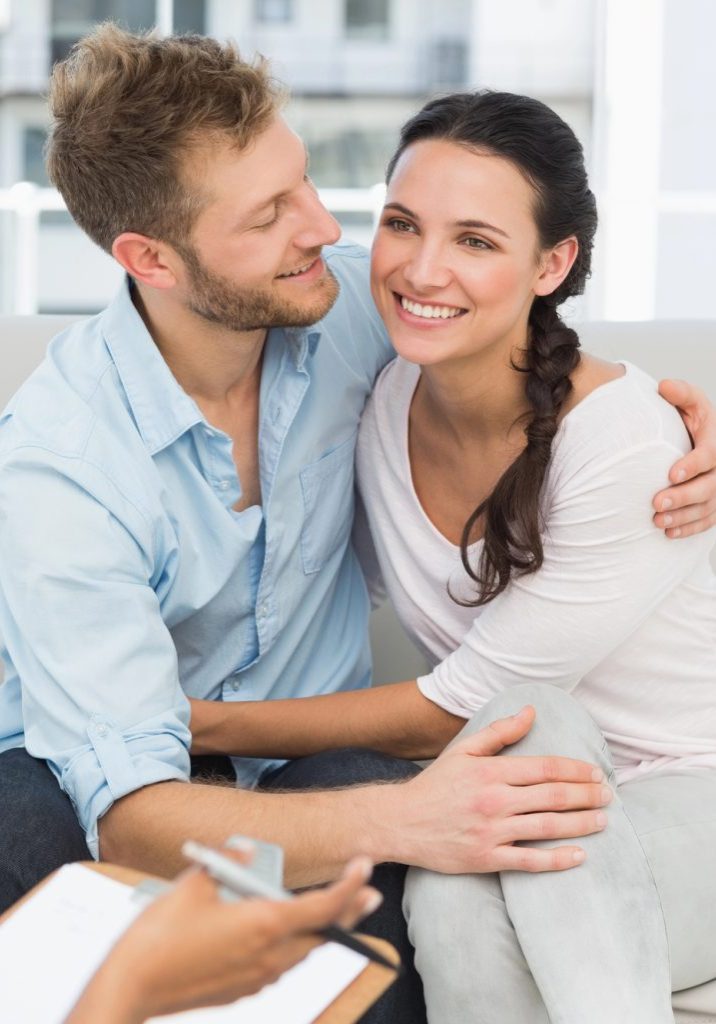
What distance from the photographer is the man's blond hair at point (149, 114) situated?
1.68 metres

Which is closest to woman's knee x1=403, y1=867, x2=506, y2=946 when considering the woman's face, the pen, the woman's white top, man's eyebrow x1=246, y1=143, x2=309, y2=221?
the woman's white top

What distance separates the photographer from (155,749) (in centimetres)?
155

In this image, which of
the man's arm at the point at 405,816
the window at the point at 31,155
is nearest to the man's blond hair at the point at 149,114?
the man's arm at the point at 405,816

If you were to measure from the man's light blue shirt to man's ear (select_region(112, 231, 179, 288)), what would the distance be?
0.05m

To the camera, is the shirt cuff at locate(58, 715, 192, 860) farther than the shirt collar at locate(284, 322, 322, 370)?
No

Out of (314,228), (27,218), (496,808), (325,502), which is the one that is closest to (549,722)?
(496,808)

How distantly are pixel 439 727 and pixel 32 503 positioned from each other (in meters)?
0.58

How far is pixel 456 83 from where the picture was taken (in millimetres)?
6805

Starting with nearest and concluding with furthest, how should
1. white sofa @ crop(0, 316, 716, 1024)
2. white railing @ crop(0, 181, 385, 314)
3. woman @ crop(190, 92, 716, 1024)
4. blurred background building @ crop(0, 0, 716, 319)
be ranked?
1. woman @ crop(190, 92, 716, 1024)
2. white sofa @ crop(0, 316, 716, 1024)
3. white railing @ crop(0, 181, 385, 314)
4. blurred background building @ crop(0, 0, 716, 319)

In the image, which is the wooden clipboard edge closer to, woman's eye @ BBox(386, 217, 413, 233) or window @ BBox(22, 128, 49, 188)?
woman's eye @ BBox(386, 217, 413, 233)

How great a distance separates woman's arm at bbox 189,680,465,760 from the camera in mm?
1753

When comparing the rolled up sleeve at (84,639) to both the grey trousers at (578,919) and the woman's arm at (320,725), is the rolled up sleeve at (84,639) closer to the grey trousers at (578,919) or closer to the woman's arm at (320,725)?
the woman's arm at (320,725)

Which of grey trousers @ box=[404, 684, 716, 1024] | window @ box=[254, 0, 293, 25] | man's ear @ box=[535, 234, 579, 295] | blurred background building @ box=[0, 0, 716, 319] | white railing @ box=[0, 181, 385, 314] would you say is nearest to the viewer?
grey trousers @ box=[404, 684, 716, 1024]

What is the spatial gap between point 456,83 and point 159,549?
560 cm
